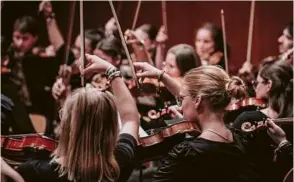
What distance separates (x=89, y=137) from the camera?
2.05 metres

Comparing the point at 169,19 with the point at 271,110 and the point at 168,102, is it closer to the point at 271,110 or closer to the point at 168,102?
the point at 168,102

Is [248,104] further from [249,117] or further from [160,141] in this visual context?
[160,141]

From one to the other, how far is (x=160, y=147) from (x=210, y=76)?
1.76 ft

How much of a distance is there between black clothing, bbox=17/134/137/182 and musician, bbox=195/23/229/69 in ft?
6.78

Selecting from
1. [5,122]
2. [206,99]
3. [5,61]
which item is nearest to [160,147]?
[206,99]

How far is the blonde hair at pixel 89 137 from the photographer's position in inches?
79.2

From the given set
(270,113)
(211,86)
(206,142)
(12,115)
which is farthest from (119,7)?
(206,142)

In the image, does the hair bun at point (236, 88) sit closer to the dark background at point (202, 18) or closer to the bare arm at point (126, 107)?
the bare arm at point (126, 107)

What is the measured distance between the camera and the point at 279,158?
9.18ft

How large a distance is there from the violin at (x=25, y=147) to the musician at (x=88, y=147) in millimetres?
760

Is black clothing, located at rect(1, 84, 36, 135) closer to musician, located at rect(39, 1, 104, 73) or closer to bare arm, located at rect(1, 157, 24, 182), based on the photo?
bare arm, located at rect(1, 157, 24, 182)

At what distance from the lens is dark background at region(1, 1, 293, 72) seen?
6.18m

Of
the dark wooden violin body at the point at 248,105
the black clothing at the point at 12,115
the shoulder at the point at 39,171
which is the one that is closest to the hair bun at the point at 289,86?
the dark wooden violin body at the point at 248,105

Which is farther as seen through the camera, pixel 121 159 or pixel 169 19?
pixel 169 19
